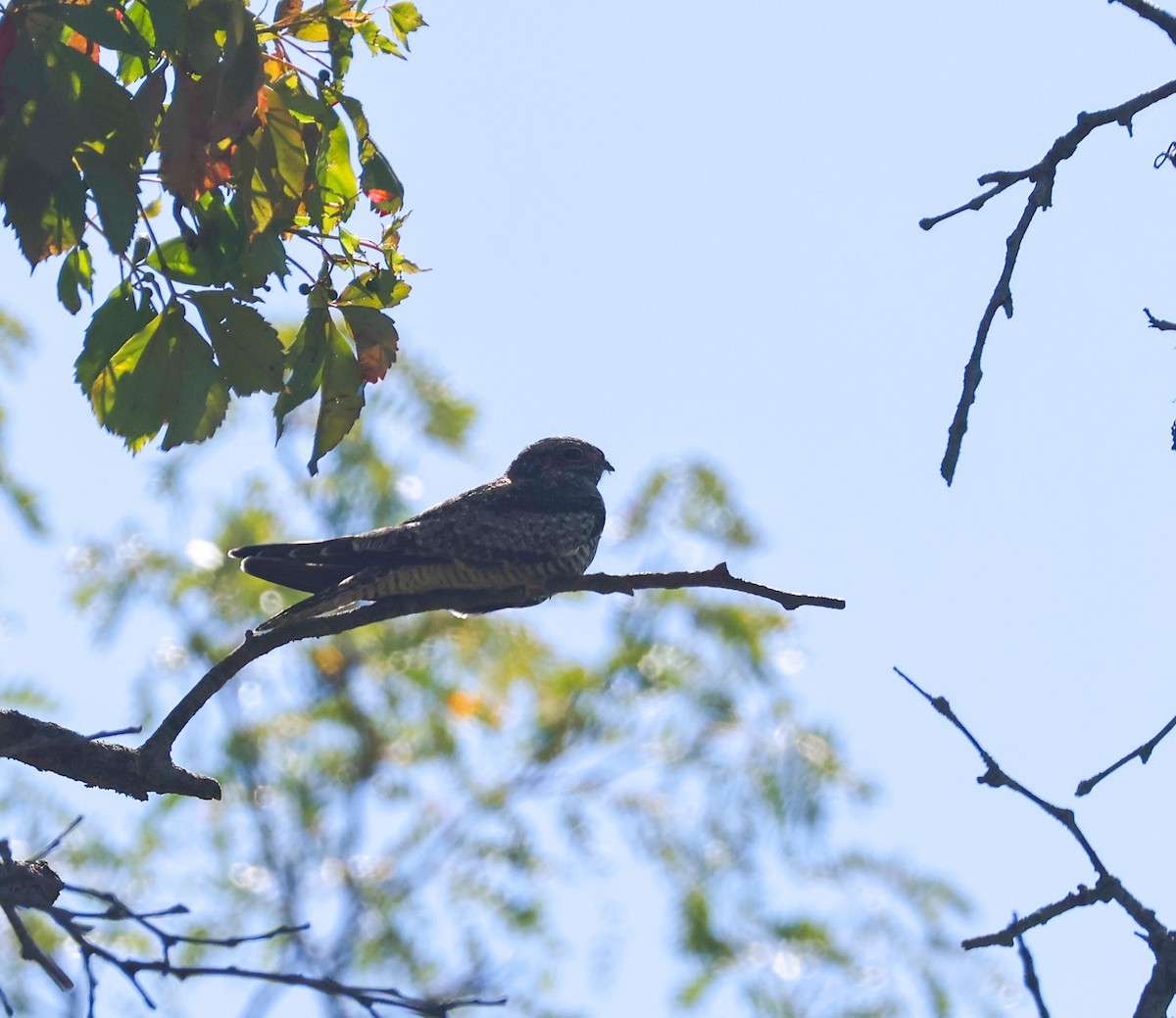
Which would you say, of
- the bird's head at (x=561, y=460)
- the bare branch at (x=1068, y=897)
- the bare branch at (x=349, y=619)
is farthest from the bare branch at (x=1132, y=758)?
the bird's head at (x=561, y=460)

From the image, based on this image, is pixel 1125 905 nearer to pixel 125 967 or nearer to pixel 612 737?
pixel 125 967

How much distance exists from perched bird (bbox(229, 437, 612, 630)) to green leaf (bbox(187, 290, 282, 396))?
134 centimetres

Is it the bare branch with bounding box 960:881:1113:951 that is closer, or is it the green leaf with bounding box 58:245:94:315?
the bare branch with bounding box 960:881:1113:951

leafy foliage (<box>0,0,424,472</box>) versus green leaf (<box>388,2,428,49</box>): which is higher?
green leaf (<box>388,2,428,49</box>)

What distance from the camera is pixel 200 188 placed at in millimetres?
2434

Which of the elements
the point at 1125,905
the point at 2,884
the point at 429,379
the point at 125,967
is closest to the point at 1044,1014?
the point at 1125,905

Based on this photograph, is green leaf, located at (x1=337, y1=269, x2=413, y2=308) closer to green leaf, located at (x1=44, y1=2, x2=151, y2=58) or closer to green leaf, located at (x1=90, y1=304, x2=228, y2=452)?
green leaf, located at (x1=90, y1=304, x2=228, y2=452)

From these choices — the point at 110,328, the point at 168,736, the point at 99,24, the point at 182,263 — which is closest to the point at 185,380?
the point at 110,328

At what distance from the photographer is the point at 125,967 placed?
78.6 inches

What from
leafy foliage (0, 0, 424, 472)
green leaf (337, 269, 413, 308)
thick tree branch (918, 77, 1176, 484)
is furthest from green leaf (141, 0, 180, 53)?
thick tree branch (918, 77, 1176, 484)

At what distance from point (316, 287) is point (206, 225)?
221 millimetres

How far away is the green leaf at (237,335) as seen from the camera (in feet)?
8.61

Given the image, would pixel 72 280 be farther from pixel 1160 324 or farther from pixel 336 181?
pixel 1160 324

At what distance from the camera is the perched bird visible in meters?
4.62
